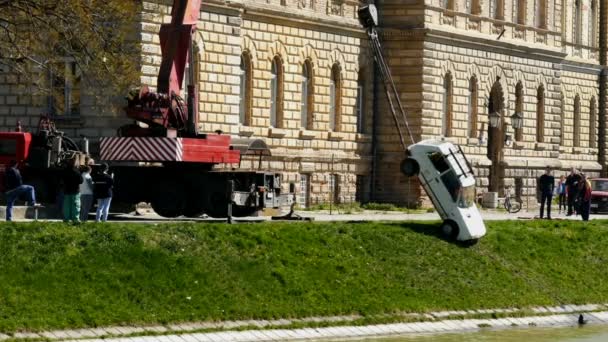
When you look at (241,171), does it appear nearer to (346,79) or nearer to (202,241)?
(202,241)

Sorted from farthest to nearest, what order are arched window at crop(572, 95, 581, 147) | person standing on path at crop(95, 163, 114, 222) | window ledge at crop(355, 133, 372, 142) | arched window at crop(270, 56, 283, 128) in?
1. arched window at crop(572, 95, 581, 147)
2. window ledge at crop(355, 133, 372, 142)
3. arched window at crop(270, 56, 283, 128)
4. person standing on path at crop(95, 163, 114, 222)

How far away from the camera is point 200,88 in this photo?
223ft

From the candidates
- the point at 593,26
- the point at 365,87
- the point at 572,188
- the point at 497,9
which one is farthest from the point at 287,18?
the point at 593,26

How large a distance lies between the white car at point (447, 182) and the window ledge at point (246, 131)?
742 inches

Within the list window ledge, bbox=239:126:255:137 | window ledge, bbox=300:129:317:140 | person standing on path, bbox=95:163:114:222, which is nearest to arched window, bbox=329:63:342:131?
window ledge, bbox=300:129:317:140

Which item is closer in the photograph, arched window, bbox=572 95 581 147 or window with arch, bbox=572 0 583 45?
window with arch, bbox=572 0 583 45

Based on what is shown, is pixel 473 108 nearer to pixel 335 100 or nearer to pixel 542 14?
pixel 542 14

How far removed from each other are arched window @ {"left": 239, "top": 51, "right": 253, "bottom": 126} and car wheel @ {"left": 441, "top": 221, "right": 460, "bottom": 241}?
20669 millimetres

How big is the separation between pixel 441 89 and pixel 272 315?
42543 mm

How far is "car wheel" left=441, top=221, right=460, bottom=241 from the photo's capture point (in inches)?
2098

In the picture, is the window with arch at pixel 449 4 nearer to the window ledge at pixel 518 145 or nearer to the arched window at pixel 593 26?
the window ledge at pixel 518 145

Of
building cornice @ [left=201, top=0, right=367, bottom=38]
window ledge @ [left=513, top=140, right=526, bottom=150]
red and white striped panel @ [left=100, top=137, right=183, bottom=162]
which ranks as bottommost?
red and white striped panel @ [left=100, top=137, right=183, bottom=162]

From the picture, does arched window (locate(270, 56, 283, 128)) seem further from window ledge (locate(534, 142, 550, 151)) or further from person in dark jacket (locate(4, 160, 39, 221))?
person in dark jacket (locate(4, 160, 39, 221))

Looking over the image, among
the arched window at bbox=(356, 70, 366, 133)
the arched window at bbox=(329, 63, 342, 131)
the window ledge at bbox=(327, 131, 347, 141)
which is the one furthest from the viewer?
the arched window at bbox=(356, 70, 366, 133)
